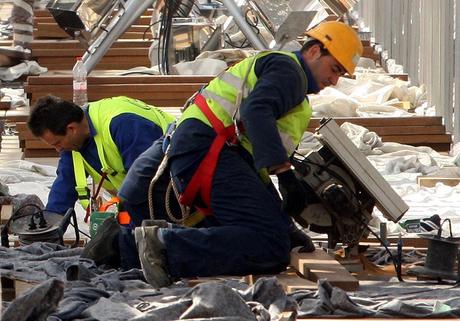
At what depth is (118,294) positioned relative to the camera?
7.27 meters

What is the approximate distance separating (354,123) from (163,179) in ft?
20.3

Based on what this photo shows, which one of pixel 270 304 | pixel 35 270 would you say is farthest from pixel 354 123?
pixel 270 304

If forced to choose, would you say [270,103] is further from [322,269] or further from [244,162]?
[322,269]

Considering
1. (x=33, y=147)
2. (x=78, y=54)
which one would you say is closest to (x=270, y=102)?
(x=33, y=147)

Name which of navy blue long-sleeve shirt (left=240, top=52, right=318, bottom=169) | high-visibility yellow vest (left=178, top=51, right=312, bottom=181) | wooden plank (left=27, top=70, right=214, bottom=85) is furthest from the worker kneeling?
wooden plank (left=27, top=70, right=214, bottom=85)

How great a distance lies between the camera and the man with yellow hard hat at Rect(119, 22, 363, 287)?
7.81m

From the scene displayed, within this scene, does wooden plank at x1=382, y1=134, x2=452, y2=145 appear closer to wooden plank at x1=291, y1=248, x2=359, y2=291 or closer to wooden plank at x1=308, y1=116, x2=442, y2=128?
wooden plank at x1=308, y1=116, x2=442, y2=128

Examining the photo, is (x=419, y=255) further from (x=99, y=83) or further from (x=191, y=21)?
(x=191, y=21)

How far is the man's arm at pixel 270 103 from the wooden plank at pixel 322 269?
545 mm

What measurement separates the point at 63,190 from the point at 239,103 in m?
1.79

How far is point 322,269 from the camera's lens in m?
7.85

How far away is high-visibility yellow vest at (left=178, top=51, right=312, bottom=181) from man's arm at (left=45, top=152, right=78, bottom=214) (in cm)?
143

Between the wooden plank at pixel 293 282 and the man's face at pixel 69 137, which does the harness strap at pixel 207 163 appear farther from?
the man's face at pixel 69 137

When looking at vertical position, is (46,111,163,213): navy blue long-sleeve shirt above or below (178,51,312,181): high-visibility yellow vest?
below
